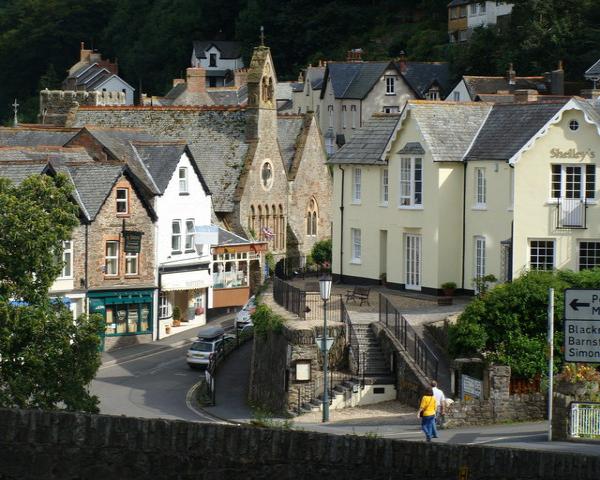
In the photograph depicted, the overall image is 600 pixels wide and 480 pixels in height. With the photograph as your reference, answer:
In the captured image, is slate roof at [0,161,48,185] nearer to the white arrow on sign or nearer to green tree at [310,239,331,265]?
green tree at [310,239,331,265]

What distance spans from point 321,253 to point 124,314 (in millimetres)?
19041

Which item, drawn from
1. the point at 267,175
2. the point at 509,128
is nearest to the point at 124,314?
the point at 509,128

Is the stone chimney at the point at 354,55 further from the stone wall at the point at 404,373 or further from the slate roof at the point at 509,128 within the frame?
the stone wall at the point at 404,373

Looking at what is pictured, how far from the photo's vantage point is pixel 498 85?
313 ft

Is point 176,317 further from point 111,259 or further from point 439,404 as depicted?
point 439,404

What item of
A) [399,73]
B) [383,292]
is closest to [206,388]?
[383,292]

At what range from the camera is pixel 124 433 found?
70.6 ft

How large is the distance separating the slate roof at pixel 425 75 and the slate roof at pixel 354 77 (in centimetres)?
201

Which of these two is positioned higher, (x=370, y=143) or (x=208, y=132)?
(x=208, y=132)

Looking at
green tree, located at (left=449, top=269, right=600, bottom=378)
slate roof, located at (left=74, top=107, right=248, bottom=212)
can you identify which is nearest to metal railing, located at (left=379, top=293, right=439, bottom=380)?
green tree, located at (left=449, top=269, right=600, bottom=378)

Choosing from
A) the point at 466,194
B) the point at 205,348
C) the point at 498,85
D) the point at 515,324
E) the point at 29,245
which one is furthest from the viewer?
the point at 498,85

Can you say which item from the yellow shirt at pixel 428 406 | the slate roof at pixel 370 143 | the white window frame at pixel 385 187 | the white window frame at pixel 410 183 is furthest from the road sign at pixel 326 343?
the slate roof at pixel 370 143

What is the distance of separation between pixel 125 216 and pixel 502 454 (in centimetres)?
4378

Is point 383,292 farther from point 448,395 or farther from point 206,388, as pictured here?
point 448,395
